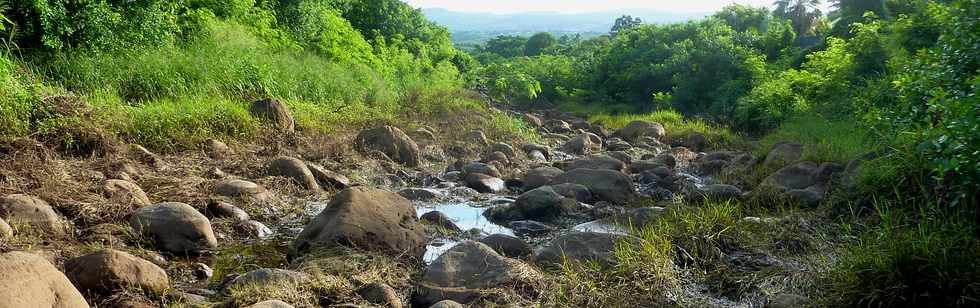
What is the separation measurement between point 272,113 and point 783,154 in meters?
5.98

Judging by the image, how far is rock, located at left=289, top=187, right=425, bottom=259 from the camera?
563cm

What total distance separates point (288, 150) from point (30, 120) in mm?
2655

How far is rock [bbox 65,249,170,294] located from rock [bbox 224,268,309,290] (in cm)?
41

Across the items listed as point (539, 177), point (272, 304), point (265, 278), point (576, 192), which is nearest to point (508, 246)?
point (265, 278)

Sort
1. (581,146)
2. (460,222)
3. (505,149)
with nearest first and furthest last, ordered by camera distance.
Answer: (460,222)
(505,149)
(581,146)

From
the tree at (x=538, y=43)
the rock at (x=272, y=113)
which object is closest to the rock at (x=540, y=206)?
the rock at (x=272, y=113)

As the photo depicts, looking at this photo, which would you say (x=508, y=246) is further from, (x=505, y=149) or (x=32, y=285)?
(x=505, y=149)

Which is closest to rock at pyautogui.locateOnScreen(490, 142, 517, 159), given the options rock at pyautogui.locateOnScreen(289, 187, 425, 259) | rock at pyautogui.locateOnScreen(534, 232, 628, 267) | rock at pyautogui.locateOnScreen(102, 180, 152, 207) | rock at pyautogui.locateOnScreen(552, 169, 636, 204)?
rock at pyautogui.locateOnScreen(552, 169, 636, 204)

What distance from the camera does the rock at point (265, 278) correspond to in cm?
464

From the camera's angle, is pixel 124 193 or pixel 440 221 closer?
pixel 124 193

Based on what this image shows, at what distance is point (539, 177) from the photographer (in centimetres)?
924

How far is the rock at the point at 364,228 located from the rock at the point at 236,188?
1.39 m

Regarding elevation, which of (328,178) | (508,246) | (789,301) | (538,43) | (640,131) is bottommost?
(538,43)

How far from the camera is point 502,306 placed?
467 centimetres
